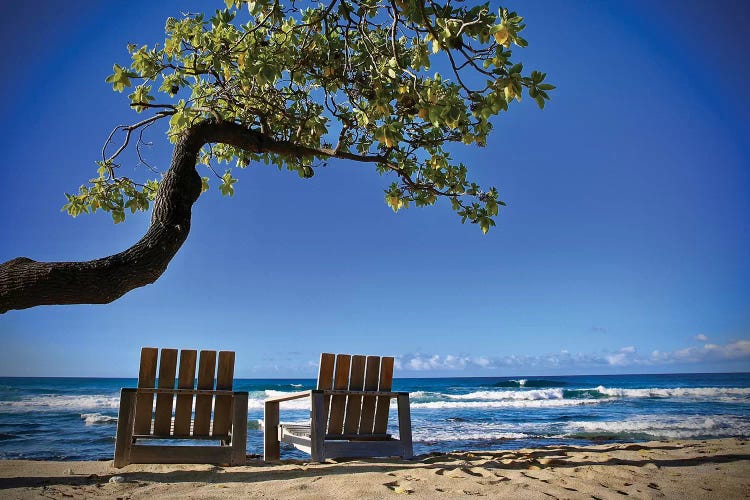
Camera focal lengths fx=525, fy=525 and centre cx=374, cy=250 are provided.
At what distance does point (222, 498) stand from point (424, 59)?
333 centimetres

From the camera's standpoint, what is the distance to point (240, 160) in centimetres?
586

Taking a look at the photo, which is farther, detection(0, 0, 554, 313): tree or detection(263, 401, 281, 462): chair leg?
detection(263, 401, 281, 462): chair leg

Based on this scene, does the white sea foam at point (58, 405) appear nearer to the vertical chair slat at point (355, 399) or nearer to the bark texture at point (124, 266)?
the vertical chair slat at point (355, 399)

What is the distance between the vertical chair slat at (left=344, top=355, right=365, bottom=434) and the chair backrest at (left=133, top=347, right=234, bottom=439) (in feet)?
4.17

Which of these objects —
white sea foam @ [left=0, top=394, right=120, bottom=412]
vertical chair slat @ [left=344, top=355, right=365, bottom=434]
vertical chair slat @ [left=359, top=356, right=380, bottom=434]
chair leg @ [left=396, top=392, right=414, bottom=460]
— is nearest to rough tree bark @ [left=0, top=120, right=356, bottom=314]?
vertical chair slat @ [left=344, top=355, right=365, bottom=434]

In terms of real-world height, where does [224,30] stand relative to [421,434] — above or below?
above

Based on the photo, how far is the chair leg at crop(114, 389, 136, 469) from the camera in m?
5.00

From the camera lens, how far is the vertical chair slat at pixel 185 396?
538 cm

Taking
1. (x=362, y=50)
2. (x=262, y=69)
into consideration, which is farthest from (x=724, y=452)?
(x=262, y=69)

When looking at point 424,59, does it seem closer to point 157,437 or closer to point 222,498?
point 222,498

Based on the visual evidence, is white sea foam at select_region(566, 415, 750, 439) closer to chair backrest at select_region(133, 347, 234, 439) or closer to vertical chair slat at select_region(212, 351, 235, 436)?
vertical chair slat at select_region(212, 351, 235, 436)

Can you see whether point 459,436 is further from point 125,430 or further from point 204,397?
point 125,430

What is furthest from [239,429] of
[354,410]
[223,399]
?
[354,410]

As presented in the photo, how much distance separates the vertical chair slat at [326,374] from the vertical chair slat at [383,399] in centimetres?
65
